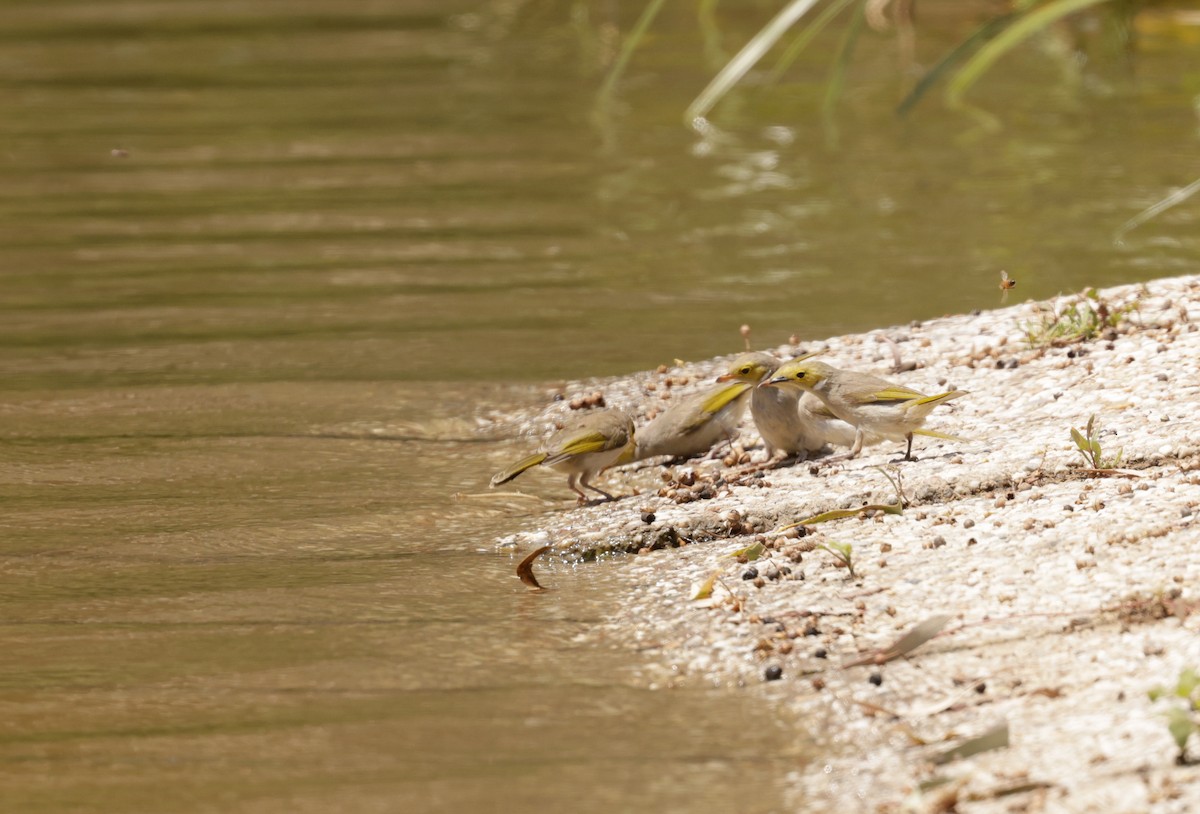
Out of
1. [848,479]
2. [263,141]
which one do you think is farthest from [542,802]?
[263,141]

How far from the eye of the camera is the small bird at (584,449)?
5.78 meters

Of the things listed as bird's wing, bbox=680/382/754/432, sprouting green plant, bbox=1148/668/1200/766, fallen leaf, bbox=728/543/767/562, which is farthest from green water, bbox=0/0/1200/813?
sprouting green plant, bbox=1148/668/1200/766

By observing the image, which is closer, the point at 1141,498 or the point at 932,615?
the point at 932,615

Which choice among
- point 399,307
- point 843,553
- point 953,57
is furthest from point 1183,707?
point 399,307

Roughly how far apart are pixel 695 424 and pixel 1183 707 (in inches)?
102

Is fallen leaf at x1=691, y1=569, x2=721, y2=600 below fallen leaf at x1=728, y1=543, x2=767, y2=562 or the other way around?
below

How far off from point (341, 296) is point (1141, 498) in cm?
483

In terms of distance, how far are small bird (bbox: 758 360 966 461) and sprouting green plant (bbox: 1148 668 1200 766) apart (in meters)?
1.78

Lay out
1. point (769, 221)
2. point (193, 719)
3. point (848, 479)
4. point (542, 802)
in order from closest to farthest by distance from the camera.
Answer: point (542, 802) → point (193, 719) → point (848, 479) → point (769, 221)

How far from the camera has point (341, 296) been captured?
8562 millimetres

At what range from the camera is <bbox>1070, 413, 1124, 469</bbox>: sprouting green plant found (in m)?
4.97

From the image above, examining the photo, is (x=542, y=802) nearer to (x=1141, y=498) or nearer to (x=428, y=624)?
(x=428, y=624)

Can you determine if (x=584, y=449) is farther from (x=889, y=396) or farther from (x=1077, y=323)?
(x=1077, y=323)

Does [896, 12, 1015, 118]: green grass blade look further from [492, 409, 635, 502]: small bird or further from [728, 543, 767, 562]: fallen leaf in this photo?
[492, 409, 635, 502]: small bird
